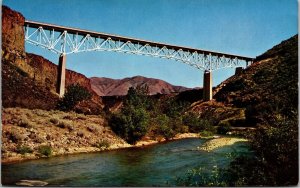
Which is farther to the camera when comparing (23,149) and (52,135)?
(52,135)

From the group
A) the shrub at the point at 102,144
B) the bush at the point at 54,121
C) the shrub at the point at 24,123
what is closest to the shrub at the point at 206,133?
the shrub at the point at 102,144

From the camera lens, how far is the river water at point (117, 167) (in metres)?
7.09

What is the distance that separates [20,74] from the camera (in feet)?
46.4

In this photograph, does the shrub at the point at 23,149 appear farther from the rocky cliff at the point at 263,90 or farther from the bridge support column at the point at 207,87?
the bridge support column at the point at 207,87

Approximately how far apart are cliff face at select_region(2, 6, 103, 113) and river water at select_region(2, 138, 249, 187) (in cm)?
178

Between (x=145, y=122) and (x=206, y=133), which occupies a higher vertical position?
(x=145, y=122)

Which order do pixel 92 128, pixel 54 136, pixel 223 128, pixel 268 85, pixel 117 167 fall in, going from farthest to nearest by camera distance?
pixel 223 128 → pixel 268 85 → pixel 92 128 → pixel 54 136 → pixel 117 167

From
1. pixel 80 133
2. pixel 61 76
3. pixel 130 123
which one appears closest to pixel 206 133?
pixel 130 123

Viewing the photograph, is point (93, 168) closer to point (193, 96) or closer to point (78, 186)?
point (78, 186)

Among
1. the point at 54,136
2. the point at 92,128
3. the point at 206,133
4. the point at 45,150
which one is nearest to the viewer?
the point at 45,150

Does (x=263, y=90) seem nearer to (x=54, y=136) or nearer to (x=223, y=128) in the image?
(x=223, y=128)

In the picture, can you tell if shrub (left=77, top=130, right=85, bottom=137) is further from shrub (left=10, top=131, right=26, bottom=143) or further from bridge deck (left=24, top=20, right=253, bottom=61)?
bridge deck (left=24, top=20, right=253, bottom=61)

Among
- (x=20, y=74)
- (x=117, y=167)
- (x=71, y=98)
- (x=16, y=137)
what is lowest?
(x=117, y=167)

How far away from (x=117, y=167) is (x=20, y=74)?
678 centimetres
